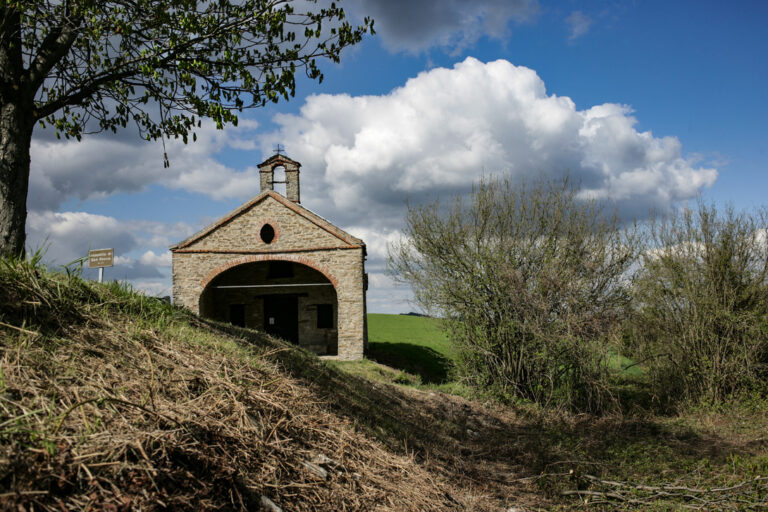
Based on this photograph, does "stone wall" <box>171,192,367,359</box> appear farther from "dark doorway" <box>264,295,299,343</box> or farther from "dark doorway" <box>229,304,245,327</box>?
"dark doorway" <box>264,295,299,343</box>

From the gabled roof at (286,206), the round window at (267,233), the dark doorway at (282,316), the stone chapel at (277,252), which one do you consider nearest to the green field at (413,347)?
the stone chapel at (277,252)

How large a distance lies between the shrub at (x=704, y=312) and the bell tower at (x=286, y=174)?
1368 cm

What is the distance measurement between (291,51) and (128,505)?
6.17m

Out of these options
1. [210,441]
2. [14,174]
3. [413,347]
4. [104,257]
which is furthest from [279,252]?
[210,441]

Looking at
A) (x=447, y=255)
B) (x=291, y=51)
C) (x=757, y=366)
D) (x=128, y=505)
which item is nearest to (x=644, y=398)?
(x=757, y=366)

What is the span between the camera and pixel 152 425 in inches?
103

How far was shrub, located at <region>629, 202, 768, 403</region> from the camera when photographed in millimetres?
11477

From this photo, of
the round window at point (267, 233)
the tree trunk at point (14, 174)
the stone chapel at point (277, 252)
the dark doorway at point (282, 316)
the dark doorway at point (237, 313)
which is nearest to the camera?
the tree trunk at point (14, 174)

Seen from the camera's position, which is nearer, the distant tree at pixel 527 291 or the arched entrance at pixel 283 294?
the distant tree at pixel 527 291

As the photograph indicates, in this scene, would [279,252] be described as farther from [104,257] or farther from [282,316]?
[104,257]

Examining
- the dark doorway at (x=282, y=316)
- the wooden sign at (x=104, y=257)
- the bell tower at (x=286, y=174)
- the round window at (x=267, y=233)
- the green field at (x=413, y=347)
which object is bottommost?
the green field at (x=413, y=347)

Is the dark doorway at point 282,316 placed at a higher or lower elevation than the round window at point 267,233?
lower

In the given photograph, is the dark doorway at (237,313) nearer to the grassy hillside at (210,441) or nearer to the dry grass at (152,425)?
the grassy hillside at (210,441)

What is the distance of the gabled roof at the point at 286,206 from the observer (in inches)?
700
